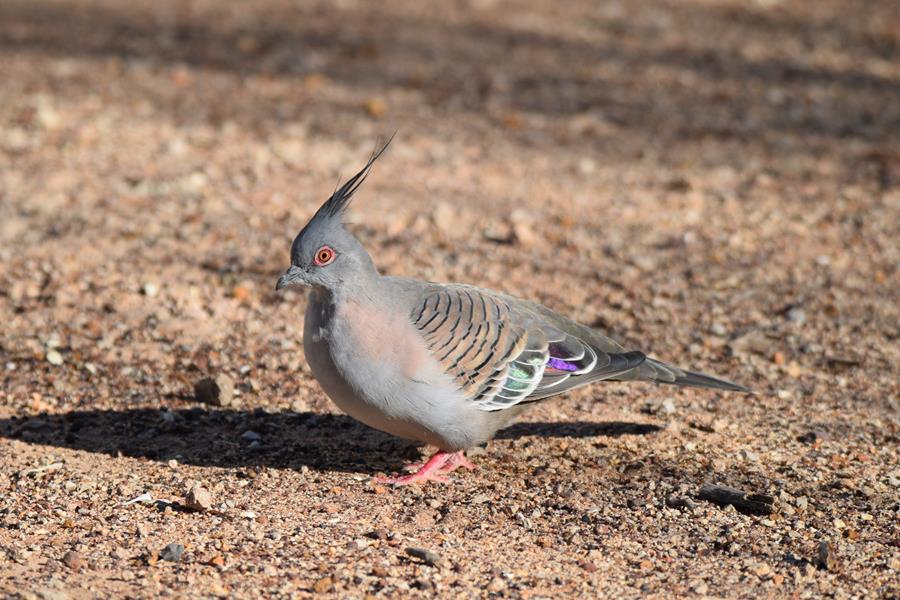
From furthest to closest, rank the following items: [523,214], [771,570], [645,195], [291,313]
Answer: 1. [645,195]
2. [523,214]
3. [291,313]
4. [771,570]

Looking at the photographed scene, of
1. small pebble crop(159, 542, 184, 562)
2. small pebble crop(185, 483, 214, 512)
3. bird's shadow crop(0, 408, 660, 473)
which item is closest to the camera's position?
small pebble crop(159, 542, 184, 562)

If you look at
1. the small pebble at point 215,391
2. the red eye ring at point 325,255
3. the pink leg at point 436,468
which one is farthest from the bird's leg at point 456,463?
the small pebble at point 215,391

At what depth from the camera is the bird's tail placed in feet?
16.9

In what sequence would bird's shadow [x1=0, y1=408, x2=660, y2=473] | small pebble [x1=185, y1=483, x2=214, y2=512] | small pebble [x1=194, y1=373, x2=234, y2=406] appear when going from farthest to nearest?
small pebble [x1=194, y1=373, x2=234, y2=406] → bird's shadow [x1=0, y1=408, x2=660, y2=473] → small pebble [x1=185, y1=483, x2=214, y2=512]

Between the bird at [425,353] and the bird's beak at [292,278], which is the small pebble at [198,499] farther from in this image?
the bird's beak at [292,278]

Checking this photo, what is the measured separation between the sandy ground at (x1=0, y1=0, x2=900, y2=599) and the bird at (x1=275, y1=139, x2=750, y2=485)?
13.2 inches

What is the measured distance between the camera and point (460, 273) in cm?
706

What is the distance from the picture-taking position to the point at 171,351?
6074 mm

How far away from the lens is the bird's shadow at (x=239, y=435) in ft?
17.1

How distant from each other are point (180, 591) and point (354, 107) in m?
6.26

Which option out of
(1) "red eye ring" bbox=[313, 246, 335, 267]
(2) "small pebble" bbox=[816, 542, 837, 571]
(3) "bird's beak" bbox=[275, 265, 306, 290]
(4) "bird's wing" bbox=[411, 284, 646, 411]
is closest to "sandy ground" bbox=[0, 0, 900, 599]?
(2) "small pebble" bbox=[816, 542, 837, 571]

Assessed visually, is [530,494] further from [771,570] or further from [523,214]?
[523,214]

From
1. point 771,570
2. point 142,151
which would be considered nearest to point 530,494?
point 771,570

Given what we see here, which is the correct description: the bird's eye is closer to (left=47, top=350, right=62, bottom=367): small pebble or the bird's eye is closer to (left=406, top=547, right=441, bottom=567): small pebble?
(left=406, top=547, right=441, bottom=567): small pebble
